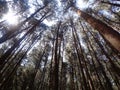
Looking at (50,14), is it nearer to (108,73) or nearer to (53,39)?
(53,39)

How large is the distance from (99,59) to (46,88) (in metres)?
5.82

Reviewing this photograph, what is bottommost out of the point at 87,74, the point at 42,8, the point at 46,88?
the point at 46,88

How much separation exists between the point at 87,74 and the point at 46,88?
4.40 metres

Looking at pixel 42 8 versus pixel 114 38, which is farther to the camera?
pixel 42 8

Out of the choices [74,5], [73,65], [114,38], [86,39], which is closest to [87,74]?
[73,65]

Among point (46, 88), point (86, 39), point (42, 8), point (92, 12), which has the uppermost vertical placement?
point (42, 8)

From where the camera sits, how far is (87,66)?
51.3 feet

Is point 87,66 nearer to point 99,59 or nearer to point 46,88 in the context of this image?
point 99,59

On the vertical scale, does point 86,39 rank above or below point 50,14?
below

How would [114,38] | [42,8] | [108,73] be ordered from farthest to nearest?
[108,73]
[42,8]
[114,38]

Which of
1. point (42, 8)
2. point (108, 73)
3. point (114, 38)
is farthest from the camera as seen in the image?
point (108, 73)

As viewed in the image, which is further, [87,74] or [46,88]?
[46,88]

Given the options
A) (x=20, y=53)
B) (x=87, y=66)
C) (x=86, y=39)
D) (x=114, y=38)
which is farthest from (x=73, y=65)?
(x=114, y=38)

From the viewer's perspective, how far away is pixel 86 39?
16.0 metres
